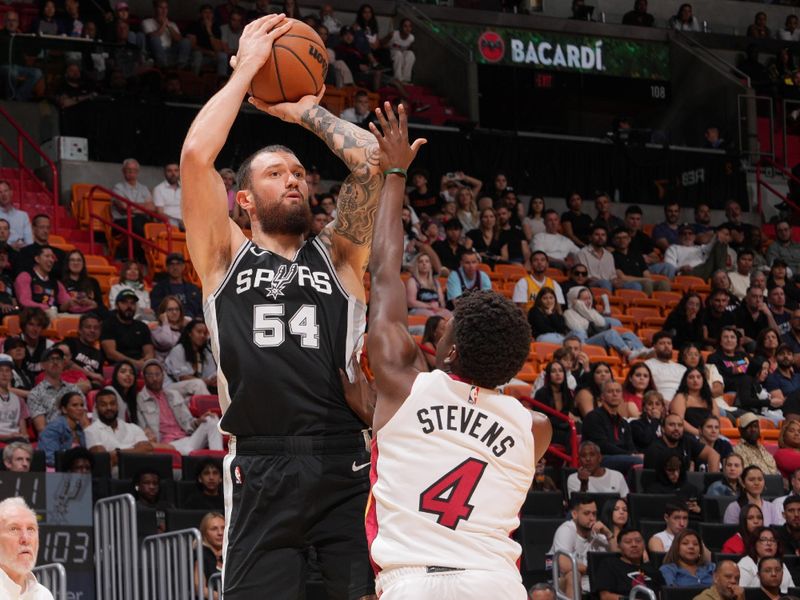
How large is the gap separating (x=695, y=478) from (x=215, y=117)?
327 inches

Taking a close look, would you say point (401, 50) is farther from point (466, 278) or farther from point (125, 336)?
point (125, 336)

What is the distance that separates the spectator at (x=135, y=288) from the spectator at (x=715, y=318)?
237 inches

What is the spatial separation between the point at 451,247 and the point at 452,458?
1141cm

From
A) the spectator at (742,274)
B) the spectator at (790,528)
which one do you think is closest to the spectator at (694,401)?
the spectator at (790,528)

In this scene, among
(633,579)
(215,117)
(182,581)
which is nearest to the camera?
(215,117)

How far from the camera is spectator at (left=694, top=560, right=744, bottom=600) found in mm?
9938

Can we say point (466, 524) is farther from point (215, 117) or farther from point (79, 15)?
point (79, 15)

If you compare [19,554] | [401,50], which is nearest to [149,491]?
[19,554]

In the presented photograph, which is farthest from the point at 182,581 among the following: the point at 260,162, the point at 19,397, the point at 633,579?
the point at 260,162

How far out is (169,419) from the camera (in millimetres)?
11547

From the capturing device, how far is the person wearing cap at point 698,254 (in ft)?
58.2

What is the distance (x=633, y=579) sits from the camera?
1027 cm

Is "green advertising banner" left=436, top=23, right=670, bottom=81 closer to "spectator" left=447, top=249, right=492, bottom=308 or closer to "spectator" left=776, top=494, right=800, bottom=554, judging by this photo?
"spectator" left=447, top=249, right=492, bottom=308

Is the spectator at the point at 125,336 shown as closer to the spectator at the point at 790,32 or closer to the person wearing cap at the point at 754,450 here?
the person wearing cap at the point at 754,450
